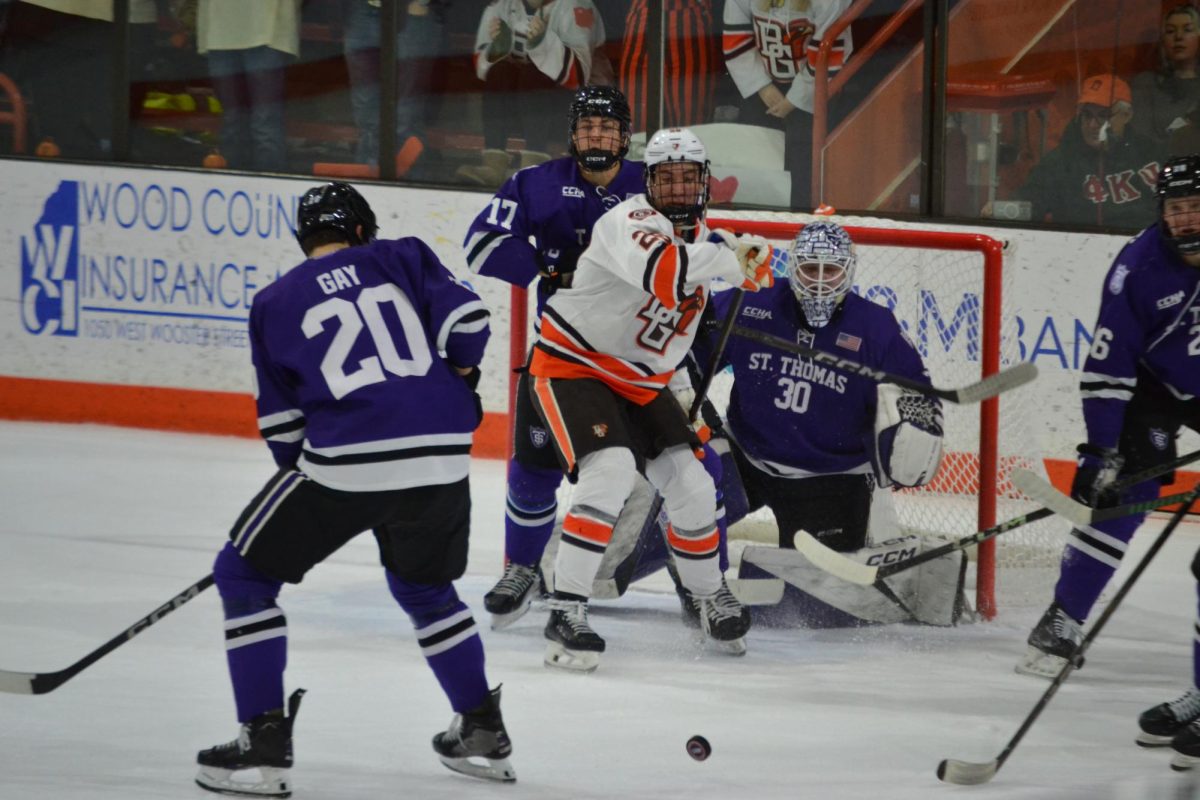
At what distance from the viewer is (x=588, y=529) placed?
11.6 feet

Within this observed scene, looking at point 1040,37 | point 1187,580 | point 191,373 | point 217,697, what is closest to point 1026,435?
point 1187,580

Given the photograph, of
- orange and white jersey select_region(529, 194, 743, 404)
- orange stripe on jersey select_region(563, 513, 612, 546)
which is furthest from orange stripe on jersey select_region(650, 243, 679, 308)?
orange stripe on jersey select_region(563, 513, 612, 546)

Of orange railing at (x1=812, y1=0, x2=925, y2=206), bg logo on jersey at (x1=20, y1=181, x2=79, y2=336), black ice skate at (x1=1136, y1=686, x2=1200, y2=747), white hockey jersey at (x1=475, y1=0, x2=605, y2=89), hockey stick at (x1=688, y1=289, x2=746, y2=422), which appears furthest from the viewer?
bg logo on jersey at (x1=20, y1=181, x2=79, y2=336)

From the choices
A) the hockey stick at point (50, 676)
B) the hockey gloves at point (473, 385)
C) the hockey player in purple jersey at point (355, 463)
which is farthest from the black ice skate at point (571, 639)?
the hockey stick at point (50, 676)

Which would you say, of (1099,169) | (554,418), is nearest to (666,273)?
(554,418)

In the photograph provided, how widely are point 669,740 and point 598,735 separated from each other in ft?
0.44

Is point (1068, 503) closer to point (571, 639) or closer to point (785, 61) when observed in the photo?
point (571, 639)

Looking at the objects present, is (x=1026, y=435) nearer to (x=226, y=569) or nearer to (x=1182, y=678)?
(x=1182, y=678)

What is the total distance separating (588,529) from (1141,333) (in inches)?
48.4

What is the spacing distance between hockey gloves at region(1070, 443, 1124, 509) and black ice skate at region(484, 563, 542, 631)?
1289 mm

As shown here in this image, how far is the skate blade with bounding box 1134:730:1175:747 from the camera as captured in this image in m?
3.11

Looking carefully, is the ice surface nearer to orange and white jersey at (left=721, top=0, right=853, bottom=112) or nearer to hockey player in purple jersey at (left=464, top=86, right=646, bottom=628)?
hockey player in purple jersey at (left=464, top=86, right=646, bottom=628)

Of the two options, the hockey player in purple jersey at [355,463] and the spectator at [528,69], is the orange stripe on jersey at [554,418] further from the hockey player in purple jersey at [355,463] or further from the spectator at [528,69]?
the spectator at [528,69]

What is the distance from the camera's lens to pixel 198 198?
611 cm
